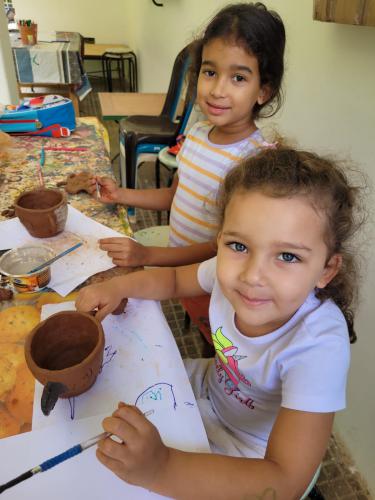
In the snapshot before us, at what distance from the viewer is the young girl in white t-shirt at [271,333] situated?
49 cm

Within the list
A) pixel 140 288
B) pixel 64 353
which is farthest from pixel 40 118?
pixel 64 353

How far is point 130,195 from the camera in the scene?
1.16 m

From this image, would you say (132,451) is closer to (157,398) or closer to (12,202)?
(157,398)

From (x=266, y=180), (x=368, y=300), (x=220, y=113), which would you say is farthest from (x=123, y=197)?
(x=368, y=300)

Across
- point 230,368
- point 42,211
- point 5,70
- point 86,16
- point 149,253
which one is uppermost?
point 86,16

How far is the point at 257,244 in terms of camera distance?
0.58 metres

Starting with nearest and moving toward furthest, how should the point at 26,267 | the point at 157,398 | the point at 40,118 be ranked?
the point at 157,398
the point at 26,267
the point at 40,118

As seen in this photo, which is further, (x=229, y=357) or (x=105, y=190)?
(x=105, y=190)

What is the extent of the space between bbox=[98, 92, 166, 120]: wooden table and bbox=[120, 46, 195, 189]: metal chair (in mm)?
173

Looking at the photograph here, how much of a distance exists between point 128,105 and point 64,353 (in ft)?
8.03

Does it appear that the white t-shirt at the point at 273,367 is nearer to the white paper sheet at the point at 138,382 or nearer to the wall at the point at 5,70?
the white paper sheet at the point at 138,382

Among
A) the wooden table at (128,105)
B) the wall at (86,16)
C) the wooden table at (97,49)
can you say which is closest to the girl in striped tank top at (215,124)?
the wooden table at (128,105)

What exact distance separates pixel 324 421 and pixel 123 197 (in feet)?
2.60

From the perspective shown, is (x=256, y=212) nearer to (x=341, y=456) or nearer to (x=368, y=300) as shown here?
(x=368, y=300)
